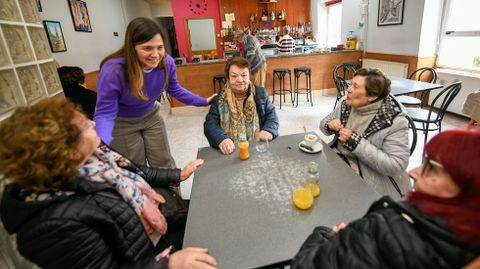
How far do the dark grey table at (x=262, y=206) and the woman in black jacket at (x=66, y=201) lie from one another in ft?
0.38

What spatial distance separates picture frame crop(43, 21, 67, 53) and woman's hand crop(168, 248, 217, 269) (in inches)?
156

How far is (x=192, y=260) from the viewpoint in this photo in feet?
2.81

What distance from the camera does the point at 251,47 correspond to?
4562 mm

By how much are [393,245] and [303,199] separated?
1.46 ft

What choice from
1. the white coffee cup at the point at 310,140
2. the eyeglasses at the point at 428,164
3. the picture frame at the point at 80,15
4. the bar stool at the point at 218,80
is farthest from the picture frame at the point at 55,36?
the eyeglasses at the point at 428,164

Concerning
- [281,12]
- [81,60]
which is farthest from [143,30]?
[281,12]

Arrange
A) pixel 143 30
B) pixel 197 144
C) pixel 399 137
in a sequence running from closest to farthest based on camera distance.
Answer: pixel 399 137 → pixel 143 30 → pixel 197 144

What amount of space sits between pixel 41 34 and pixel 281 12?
6.94m

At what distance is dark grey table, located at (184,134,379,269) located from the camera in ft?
2.98

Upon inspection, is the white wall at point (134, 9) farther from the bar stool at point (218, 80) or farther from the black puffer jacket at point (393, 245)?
the black puffer jacket at point (393, 245)

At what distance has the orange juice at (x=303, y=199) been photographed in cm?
106

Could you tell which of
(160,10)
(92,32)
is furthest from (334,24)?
(160,10)

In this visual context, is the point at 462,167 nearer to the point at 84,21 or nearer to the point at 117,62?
the point at 117,62

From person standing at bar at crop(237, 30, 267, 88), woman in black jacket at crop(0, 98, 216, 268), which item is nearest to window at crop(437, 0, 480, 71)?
person standing at bar at crop(237, 30, 267, 88)
